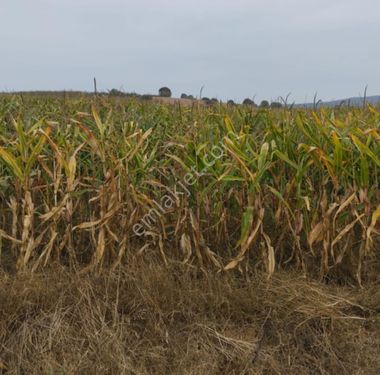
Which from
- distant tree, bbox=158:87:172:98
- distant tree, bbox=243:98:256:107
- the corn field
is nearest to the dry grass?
the corn field

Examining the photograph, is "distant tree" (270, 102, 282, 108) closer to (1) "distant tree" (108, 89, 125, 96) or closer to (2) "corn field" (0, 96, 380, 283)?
(2) "corn field" (0, 96, 380, 283)

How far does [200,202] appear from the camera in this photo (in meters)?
2.21

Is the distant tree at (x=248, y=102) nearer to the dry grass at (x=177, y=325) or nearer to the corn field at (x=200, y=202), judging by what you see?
the corn field at (x=200, y=202)

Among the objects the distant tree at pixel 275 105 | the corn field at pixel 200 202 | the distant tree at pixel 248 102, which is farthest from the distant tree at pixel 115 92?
the corn field at pixel 200 202

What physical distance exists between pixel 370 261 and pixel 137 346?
1.16 m

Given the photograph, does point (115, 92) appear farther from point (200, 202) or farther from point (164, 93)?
point (200, 202)

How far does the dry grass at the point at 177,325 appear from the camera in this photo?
1.86 m

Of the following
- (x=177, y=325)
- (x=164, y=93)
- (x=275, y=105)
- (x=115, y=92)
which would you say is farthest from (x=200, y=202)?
(x=164, y=93)

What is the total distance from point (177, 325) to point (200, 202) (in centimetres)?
56

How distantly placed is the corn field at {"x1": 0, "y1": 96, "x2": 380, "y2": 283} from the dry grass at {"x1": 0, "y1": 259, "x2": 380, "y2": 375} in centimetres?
11

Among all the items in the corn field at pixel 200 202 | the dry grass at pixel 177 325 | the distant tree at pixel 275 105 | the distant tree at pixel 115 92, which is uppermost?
Result: the distant tree at pixel 115 92

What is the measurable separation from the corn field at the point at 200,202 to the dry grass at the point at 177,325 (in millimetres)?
112

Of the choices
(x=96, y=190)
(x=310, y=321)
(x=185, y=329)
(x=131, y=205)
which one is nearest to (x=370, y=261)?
(x=310, y=321)

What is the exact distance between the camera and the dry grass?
186 cm
